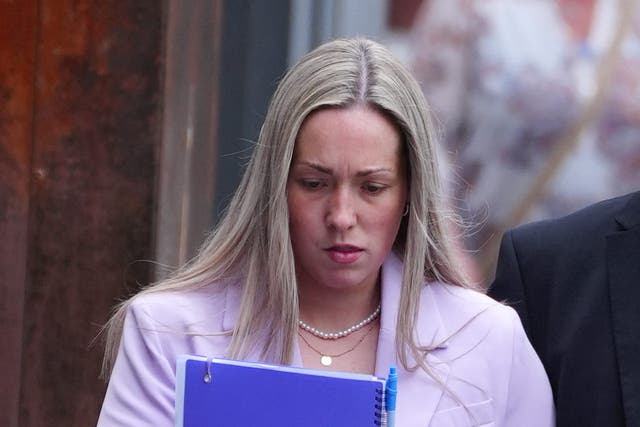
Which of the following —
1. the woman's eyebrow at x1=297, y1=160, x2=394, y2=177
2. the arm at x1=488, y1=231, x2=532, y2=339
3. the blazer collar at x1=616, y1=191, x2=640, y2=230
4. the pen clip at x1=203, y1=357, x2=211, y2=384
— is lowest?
the pen clip at x1=203, y1=357, x2=211, y2=384

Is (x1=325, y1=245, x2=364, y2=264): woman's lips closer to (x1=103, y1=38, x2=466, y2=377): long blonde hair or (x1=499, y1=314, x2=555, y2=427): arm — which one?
(x1=103, y1=38, x2=466, y2=377): long blonde hair

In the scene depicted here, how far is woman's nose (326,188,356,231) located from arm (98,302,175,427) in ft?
1.58

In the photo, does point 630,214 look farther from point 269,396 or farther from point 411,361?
point 269,396

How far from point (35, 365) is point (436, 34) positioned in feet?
6.03

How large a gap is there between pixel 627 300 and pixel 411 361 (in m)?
0.57

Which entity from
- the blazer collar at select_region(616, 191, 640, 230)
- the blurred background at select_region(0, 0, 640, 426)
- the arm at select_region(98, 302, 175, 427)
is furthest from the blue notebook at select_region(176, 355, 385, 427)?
the blurred background at select_region(0, 0, 640, 426)

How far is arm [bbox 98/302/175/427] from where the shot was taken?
3535 millimetres

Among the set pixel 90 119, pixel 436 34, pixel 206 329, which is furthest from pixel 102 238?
pixel 206 329

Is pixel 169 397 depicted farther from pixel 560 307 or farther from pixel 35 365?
pixel 35 365

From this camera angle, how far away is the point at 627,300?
12.7ft

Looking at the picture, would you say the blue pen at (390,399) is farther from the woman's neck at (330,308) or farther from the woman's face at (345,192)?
the woman's neck at (330,308)

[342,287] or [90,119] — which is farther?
[90,119]

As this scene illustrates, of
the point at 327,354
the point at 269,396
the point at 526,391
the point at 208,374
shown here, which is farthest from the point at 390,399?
the point at 526,391

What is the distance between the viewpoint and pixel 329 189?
3.54 m
